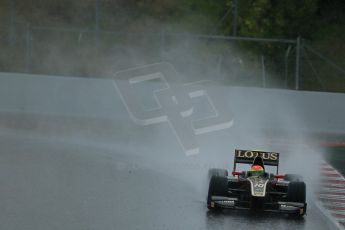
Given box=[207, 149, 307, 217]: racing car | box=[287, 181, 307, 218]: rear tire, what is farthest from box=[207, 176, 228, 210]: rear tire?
box=[287, 181, 307, 218]: rear tire

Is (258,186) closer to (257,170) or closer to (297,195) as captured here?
(297,195)

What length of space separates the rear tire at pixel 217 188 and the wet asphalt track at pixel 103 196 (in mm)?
170

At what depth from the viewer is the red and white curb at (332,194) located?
12.2 m

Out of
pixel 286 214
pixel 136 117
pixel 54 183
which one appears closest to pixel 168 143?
pixel 136 117

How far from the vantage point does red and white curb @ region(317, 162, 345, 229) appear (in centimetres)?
1224

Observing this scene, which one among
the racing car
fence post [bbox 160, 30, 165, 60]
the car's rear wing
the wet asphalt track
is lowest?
the wet asphalt track

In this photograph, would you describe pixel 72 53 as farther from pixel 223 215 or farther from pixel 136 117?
pixel 223 215

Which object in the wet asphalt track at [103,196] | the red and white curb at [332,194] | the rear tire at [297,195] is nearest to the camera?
the wet asphalt track at [103,196]

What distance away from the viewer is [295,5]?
32.4m

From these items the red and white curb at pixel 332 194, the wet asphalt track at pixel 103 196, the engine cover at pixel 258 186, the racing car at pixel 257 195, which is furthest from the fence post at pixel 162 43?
the engine cover at pixel 258 186

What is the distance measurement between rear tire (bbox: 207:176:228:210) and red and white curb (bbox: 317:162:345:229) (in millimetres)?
1402

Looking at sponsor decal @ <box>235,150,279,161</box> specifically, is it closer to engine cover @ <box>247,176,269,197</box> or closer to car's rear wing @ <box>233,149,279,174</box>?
car's rear wing @ <box>233,149,279,174</box>

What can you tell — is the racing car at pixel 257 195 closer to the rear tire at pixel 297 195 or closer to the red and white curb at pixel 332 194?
the rear tire at pixel 297 195

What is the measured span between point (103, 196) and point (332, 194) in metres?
3.62
